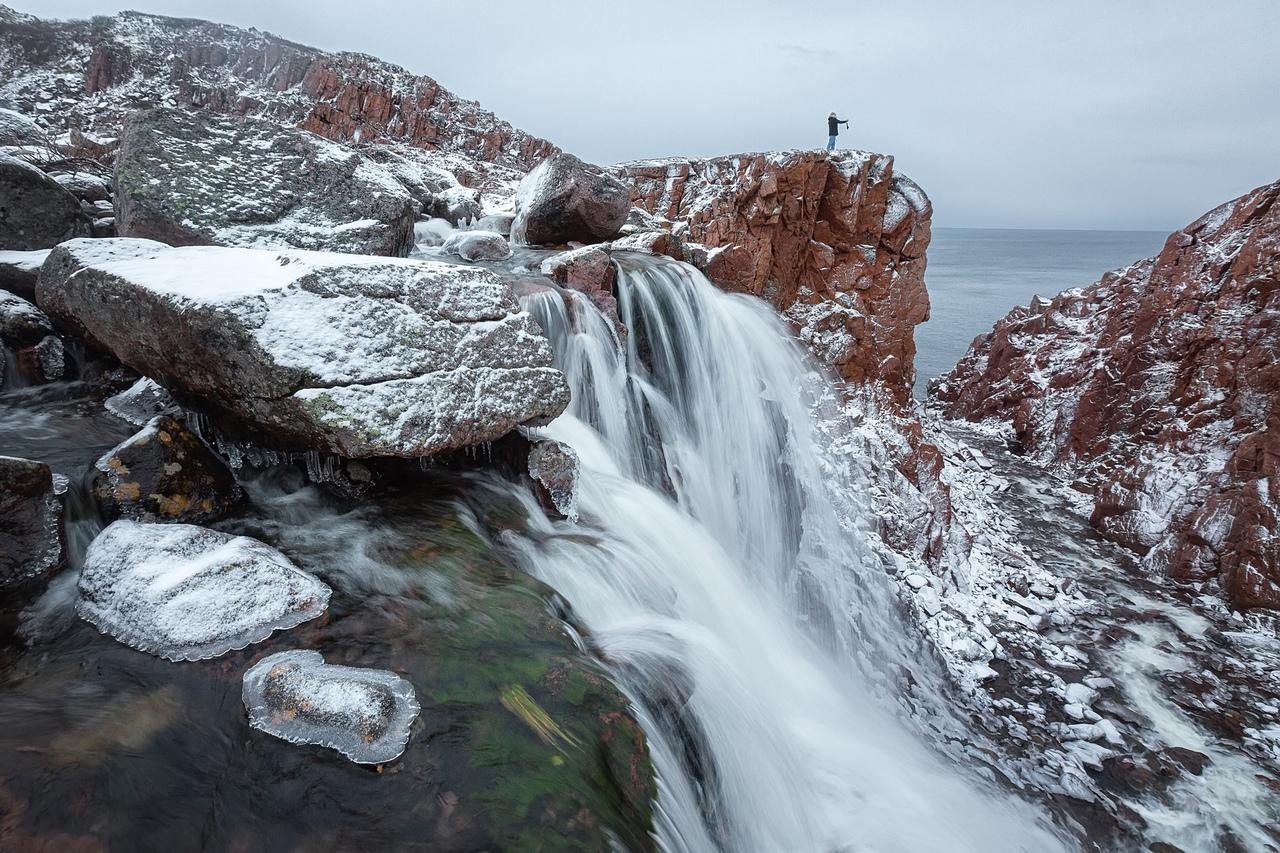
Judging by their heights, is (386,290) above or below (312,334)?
above

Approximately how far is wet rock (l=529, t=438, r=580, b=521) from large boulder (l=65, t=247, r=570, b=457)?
362 mm

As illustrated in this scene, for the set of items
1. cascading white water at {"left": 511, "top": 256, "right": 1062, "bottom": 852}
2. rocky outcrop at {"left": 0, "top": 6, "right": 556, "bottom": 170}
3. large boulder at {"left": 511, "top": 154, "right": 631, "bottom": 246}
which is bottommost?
cascading white water at {"left": 511, "top": 256, "right": 1062, "bottom": 852}

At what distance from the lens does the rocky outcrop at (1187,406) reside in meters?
10.4

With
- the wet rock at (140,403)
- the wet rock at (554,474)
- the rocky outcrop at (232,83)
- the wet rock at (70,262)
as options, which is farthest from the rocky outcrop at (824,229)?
the rocky outcrop at (232,83)

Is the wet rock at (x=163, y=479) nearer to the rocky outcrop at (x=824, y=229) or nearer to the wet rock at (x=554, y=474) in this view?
the wet rock at (x=554, y=474)

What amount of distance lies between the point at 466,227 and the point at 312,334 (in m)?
9.65

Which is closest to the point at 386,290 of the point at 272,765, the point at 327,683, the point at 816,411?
the point at 327,683

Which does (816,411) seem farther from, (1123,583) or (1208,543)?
(1208,543)

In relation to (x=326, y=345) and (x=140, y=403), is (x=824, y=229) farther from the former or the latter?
(x=140, y=403)

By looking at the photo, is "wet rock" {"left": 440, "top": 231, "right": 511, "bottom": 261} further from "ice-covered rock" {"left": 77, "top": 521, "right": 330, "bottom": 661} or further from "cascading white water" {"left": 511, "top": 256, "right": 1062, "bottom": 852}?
"ice-covered rock" {"left": 77, "top": 521, "right": 330, "bottom": 661}

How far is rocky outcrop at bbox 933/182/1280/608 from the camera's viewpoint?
10.4 meters

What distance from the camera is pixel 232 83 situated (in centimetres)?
4756

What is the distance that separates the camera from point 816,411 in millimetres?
11500

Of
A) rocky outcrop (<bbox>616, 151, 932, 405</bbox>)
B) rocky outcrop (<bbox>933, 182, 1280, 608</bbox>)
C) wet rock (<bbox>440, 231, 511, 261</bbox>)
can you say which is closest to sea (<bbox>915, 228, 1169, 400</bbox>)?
rocky outcrop (<bbox>933, 182, 1280, 608</bbox>)
